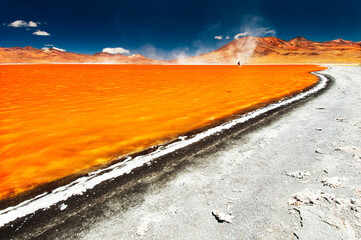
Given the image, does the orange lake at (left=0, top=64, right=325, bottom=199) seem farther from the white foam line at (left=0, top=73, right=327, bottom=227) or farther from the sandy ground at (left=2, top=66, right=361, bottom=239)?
the sandy ground at (left=2, top=66, right=361, bottom=239)

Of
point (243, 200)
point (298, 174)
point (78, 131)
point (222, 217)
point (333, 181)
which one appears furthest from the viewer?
point (78, 131)

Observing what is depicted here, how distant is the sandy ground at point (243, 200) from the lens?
148cm

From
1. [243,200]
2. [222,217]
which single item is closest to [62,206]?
[222,217]

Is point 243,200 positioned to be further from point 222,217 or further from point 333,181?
point 333,181

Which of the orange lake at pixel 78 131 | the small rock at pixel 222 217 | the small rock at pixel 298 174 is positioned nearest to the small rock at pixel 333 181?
the small rock at pixel 298 174

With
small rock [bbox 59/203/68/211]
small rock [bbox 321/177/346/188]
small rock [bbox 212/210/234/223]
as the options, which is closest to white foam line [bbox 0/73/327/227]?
small rock [bbox 59/203/68/211]

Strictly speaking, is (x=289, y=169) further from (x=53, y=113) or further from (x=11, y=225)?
(x=53, y=113)

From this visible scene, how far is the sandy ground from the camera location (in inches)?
58.2

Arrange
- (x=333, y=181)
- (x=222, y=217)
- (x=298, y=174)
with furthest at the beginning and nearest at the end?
(x=298, y=174)
(x=333, y=181)
(x=222, y=217)

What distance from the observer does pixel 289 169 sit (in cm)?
229

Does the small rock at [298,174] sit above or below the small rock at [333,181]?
below

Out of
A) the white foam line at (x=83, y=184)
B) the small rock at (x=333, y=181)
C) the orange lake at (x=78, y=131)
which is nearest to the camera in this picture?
the white foam line at (x=83, y=184)

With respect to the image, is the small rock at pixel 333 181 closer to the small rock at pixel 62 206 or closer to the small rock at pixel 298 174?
the small rock at pixel 298 174

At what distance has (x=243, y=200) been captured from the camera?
1792mm
